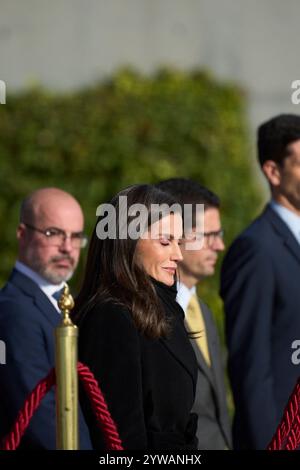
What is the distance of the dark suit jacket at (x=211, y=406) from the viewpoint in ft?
18.4

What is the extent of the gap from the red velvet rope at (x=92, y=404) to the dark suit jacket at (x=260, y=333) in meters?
1.89

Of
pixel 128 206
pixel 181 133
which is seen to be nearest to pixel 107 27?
pixel 181 133

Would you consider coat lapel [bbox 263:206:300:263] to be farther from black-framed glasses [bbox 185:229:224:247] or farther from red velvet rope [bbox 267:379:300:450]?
red velvet rope [bbox 267:379:300:450]

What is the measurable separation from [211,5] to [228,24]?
217 millimetres

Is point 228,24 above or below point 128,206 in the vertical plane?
above

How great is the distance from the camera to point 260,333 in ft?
18.7

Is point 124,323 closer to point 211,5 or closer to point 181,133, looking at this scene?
point 181,133

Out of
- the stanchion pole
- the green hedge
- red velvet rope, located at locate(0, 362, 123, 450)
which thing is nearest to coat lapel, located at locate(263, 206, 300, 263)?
red velvet rope, located at locate(0, 362, 123, 450)

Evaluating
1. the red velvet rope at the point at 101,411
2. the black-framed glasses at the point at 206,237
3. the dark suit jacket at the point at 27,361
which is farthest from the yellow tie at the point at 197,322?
the red velvet rope at the point at 101,411

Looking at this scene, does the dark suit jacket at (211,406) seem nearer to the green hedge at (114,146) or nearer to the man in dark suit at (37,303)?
the man in dark suit at (37,303)

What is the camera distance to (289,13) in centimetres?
1118

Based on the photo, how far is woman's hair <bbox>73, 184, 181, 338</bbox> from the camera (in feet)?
13.2
